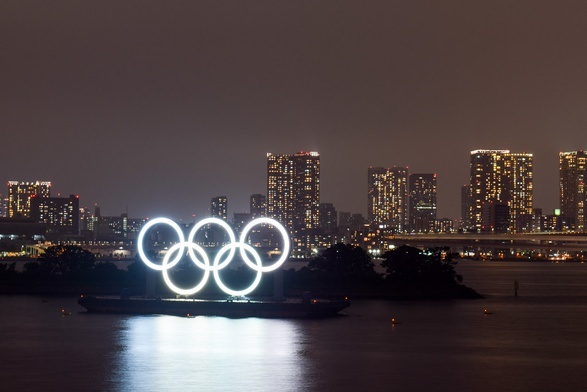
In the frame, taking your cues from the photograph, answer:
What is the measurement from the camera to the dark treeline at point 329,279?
9888cm

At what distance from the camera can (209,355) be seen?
51.5 meters

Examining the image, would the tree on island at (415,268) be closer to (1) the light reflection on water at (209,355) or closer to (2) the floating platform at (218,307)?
(2) the floating platform at (218,307)

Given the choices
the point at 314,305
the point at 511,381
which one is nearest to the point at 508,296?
the point at 314,305

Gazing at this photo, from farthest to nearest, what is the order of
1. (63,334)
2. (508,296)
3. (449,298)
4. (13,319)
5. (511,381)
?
(508,296) → (449,298) → (13,319) → (63,334) → (511,381)

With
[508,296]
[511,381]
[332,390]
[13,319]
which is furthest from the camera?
[508,296]

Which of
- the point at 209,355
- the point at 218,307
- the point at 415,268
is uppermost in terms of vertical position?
the point at 415,268

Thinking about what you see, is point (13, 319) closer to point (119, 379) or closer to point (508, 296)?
point (119, 379)

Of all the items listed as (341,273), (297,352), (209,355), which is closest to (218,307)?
(297,352)

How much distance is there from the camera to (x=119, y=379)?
145 feet

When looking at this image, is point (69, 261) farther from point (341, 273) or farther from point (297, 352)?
point (297, 352)

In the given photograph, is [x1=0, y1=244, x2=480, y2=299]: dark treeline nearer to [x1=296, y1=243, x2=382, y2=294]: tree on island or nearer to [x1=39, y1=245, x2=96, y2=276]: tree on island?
[x1=296, y1=243, x2=382, y2=294]: tree on island

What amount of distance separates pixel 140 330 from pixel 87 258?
1886 inches

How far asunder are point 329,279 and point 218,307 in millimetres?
27404

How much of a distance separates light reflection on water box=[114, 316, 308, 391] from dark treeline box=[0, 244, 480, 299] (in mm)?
29401
